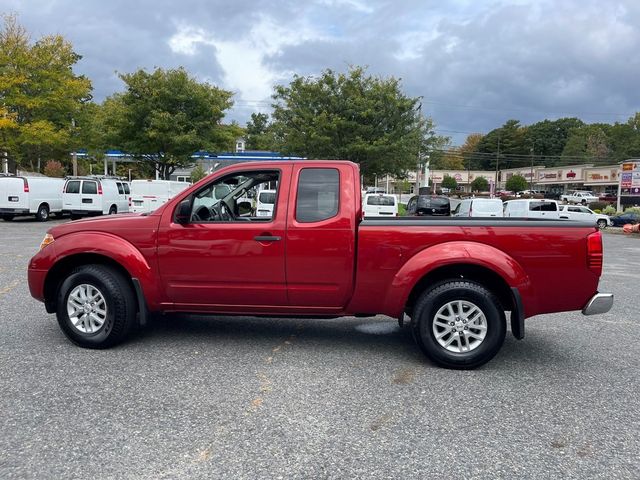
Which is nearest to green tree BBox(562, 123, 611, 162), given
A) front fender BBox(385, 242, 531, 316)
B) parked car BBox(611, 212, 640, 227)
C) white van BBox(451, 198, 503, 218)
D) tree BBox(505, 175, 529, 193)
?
tree BBox(505, 175, 529, 193)

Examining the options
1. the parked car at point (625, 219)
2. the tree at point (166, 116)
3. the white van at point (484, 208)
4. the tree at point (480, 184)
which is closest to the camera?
the white van at point (484, 208)

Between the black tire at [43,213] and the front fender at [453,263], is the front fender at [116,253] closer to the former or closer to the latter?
the front fender at [453,263]

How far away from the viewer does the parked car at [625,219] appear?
27.7 metres

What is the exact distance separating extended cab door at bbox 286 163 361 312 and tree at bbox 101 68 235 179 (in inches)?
861

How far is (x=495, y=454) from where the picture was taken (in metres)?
3.20

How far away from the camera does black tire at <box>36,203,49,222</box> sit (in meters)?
21.6

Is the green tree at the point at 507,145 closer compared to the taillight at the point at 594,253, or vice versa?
the taillight at the point at 594,253

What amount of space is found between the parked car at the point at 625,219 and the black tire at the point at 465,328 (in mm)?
27503

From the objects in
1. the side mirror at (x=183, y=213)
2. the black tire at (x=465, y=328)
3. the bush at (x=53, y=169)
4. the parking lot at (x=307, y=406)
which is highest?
the bush at (x=53, y=169)

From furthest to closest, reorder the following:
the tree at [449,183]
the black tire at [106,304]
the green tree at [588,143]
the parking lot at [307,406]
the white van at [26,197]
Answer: the green tree at [588,143]
the tree at [449,183]
the white van at [26,197]
the black tire at [106,304]
the parking lot at [307,406]

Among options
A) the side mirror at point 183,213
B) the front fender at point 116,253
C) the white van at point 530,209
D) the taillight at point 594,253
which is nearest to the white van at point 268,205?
the side mirror at point 183,213

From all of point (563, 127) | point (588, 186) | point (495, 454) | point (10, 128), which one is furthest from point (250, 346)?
point (563, 127)

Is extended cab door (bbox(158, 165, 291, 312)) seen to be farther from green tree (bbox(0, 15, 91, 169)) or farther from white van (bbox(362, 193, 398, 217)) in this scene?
green tree (bbox(0, 15, 91, 169))

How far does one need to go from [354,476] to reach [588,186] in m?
93.3
